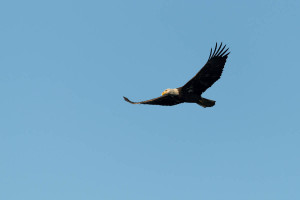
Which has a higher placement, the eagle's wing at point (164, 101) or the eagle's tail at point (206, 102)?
the eagle's wing at point (164, 101)

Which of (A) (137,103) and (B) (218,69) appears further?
(A) (137,103)

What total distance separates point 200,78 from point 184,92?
3.91ft

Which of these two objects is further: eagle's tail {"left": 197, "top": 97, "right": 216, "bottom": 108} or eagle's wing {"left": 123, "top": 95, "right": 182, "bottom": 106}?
eagle's wing {"left": 123, "top": 95, "right": 182, "bottom": 106}

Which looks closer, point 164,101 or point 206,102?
point 206,102

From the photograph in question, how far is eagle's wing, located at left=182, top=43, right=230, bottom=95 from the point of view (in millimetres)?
27609

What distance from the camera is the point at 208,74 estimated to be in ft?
91.9

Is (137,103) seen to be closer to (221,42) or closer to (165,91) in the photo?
(165,91)

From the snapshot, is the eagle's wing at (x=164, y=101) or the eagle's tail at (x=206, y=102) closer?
the eagle's tail at (x=206, y=102)

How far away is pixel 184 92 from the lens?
28.8 m

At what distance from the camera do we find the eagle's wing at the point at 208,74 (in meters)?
27.6

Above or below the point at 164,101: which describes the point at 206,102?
below

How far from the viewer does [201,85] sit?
93.1ft

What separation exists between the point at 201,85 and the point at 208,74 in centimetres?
68

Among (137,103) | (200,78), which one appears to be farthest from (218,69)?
(137,103)
